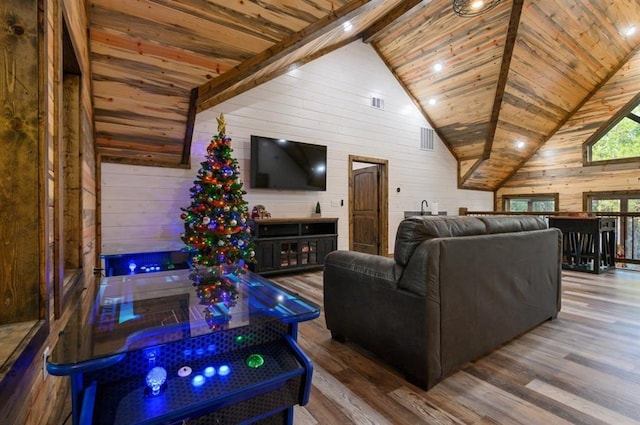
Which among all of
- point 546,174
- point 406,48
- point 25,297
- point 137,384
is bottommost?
→ point 137,384

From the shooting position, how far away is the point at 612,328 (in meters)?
2.57

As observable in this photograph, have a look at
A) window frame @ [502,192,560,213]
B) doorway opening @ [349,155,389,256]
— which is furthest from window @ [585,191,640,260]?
doorway opening @ [349,155,389,256]

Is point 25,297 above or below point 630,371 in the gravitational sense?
above

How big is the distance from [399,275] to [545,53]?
18.9 feet


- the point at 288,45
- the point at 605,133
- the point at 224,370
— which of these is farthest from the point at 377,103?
the point at 224,370

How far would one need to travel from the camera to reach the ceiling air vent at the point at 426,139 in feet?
23.3

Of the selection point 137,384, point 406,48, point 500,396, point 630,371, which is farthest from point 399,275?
point 406,48

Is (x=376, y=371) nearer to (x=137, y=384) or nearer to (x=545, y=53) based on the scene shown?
(x=137, y=384)

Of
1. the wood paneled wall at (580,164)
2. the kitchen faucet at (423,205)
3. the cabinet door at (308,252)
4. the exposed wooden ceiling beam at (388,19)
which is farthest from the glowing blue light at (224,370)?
the wood paneled wall at (580,164)

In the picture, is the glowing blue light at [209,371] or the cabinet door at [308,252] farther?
the cabinet door at [308,252]

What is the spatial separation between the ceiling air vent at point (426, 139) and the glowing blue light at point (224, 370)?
6.97 metres

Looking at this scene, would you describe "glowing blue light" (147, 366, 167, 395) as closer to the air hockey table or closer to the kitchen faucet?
the air hockey table

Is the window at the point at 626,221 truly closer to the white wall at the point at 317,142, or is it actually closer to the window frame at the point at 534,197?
the window frame at the point at 534,197

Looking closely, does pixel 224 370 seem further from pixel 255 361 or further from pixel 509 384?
pixel 509 384
